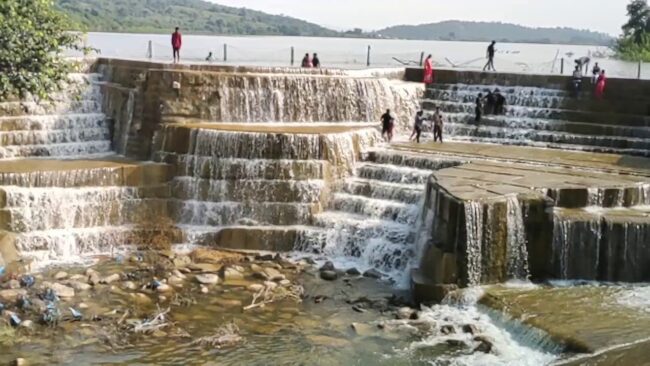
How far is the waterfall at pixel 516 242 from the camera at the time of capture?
14945mm

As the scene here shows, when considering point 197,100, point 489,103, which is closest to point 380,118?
point 489,103

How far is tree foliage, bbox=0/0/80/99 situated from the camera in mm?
16453

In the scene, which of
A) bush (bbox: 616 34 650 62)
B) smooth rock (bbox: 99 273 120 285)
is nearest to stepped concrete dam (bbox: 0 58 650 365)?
smooth rock (bbox: 99 273 120 285)

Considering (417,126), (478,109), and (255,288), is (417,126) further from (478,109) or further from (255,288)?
(255,288)

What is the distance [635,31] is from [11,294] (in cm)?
5371

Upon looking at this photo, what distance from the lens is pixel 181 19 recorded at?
128m

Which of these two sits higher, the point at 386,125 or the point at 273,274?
the point at 386,125

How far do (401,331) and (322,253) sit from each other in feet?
16.1

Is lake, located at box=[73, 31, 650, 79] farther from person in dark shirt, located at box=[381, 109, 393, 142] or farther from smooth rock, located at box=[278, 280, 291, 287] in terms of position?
smooth rock, located at box=[278, 280, 291, 287]

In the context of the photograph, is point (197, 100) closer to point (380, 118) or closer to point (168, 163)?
point (168, 163)

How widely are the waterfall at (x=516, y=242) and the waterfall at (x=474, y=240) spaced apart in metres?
0.56

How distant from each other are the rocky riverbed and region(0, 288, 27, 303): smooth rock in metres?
0.02

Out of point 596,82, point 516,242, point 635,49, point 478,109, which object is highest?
point 635,49

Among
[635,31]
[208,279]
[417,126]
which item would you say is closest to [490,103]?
[417,126]
